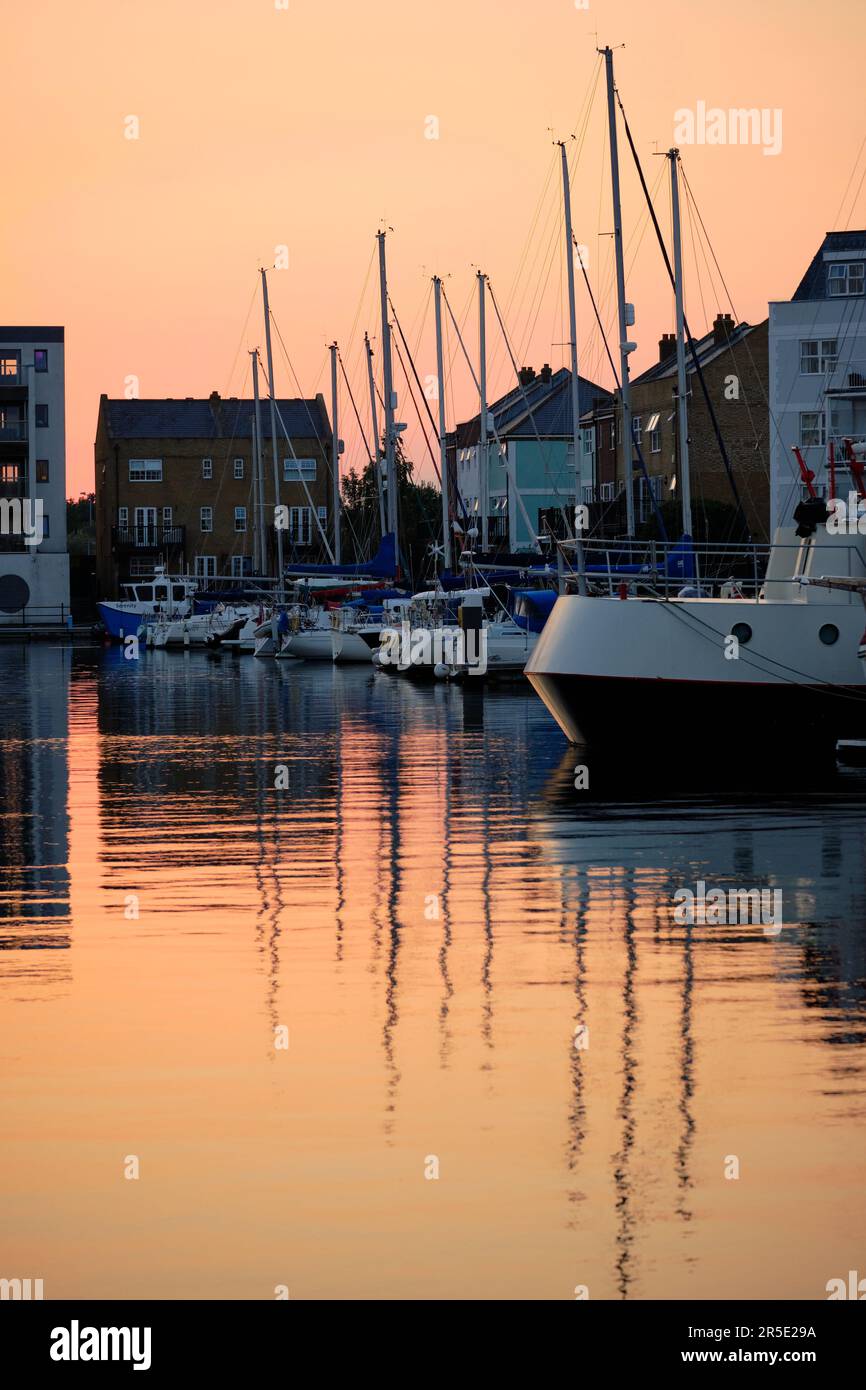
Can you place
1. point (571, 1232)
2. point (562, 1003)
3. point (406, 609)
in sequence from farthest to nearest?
point (406, 609), point (562, 1003), point (571, 1232)

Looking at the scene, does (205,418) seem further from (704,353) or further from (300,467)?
(704,353)

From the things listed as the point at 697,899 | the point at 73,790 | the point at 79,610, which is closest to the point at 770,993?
the point at 697,899

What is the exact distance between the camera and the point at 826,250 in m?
77.2

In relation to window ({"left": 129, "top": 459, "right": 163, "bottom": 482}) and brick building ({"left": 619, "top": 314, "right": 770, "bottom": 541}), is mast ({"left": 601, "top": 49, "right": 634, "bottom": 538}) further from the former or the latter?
window ({"left": 129, "top": 459, "right": 163, "bottom": 482})

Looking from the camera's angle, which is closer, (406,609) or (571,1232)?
(571,1232)

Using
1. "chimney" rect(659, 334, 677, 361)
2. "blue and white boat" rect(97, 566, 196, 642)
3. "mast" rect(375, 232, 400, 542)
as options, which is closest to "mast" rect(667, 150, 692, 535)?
"mast" rect(375, 232, 400, 542)

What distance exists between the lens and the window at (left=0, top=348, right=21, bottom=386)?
125 meters

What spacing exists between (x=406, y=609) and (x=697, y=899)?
51996 mm

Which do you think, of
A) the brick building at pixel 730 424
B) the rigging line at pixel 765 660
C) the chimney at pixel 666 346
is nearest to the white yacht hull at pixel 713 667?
the rigging line at pixel 765 660

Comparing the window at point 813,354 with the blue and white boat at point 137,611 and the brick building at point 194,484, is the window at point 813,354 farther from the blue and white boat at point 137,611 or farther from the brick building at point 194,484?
the brick building at point 194,484

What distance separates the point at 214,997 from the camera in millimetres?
13219

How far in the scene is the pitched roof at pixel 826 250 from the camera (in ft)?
253

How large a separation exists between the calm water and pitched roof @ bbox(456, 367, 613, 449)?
96.9 metres

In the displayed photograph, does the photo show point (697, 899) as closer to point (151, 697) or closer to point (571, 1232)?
point (571, 1232)
